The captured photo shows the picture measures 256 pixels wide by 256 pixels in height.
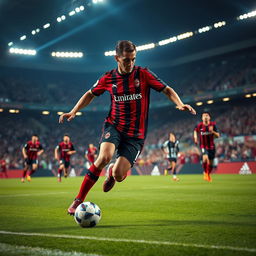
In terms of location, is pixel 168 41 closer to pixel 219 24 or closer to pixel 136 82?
pixel 219 24

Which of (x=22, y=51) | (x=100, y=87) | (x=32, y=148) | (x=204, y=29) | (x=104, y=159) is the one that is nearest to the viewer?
(x=104, y=159)

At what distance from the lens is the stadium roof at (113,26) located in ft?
97.5

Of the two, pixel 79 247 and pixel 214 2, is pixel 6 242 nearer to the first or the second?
pixel 79 247

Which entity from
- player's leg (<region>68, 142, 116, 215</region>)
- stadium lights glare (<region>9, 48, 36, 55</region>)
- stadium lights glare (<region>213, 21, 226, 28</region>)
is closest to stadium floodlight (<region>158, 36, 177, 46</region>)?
stadium lights glare (<region>213, 21, 226, 28</region>)

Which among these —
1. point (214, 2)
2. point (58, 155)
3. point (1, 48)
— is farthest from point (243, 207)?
point (1, 48)

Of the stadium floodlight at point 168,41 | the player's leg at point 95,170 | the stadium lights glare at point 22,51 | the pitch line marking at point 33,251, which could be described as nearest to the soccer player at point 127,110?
the player's leg at point 95,170

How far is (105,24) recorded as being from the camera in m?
36.1

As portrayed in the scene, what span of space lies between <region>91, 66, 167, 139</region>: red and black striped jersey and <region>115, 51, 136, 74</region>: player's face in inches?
4.9

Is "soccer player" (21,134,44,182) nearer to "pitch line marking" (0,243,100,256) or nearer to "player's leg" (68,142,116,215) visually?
"player's leg" (68,142,116,215)

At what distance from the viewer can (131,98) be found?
225 inches

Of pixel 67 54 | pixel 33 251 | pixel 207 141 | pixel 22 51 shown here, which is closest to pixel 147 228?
pixel 33 251

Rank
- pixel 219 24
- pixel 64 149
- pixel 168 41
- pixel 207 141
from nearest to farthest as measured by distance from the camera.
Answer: pixel 207 141 < pixel 64 149 < pixel 219 24 < pixel 168 41

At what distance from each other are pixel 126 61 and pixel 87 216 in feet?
7.47

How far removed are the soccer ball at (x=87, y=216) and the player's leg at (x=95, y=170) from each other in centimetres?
54
